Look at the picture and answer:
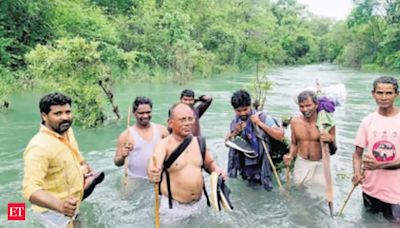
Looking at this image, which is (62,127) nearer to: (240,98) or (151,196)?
(240,98)

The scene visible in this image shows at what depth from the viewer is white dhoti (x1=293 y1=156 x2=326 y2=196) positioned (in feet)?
18.2

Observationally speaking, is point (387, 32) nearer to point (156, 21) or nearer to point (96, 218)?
point (156, 21)

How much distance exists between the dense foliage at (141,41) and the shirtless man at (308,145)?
22.6 ft

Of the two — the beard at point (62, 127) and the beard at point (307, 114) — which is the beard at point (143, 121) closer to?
the beard at point (307, 114)

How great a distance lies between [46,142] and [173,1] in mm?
32737

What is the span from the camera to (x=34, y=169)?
10.5ft

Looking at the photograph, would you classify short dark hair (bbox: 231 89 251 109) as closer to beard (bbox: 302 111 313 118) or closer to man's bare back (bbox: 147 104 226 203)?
beard (bbox: 302 111 313 118)

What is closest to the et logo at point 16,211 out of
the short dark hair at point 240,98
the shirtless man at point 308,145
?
the short dark hair at point 240,98

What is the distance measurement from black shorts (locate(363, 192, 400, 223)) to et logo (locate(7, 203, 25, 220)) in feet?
13.3

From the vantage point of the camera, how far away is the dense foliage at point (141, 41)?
1128cm

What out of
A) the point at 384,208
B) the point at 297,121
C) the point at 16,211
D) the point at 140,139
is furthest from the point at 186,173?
the point at 16,211

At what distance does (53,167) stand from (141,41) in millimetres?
24881

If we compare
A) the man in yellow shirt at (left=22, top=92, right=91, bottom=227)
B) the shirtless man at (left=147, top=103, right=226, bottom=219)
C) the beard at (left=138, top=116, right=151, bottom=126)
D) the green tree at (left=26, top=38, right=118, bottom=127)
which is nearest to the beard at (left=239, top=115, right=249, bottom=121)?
the beard at (left=138, top=116, right=151, bottom=126)

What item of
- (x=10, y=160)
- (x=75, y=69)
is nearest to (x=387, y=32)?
(x=75, y=69)
